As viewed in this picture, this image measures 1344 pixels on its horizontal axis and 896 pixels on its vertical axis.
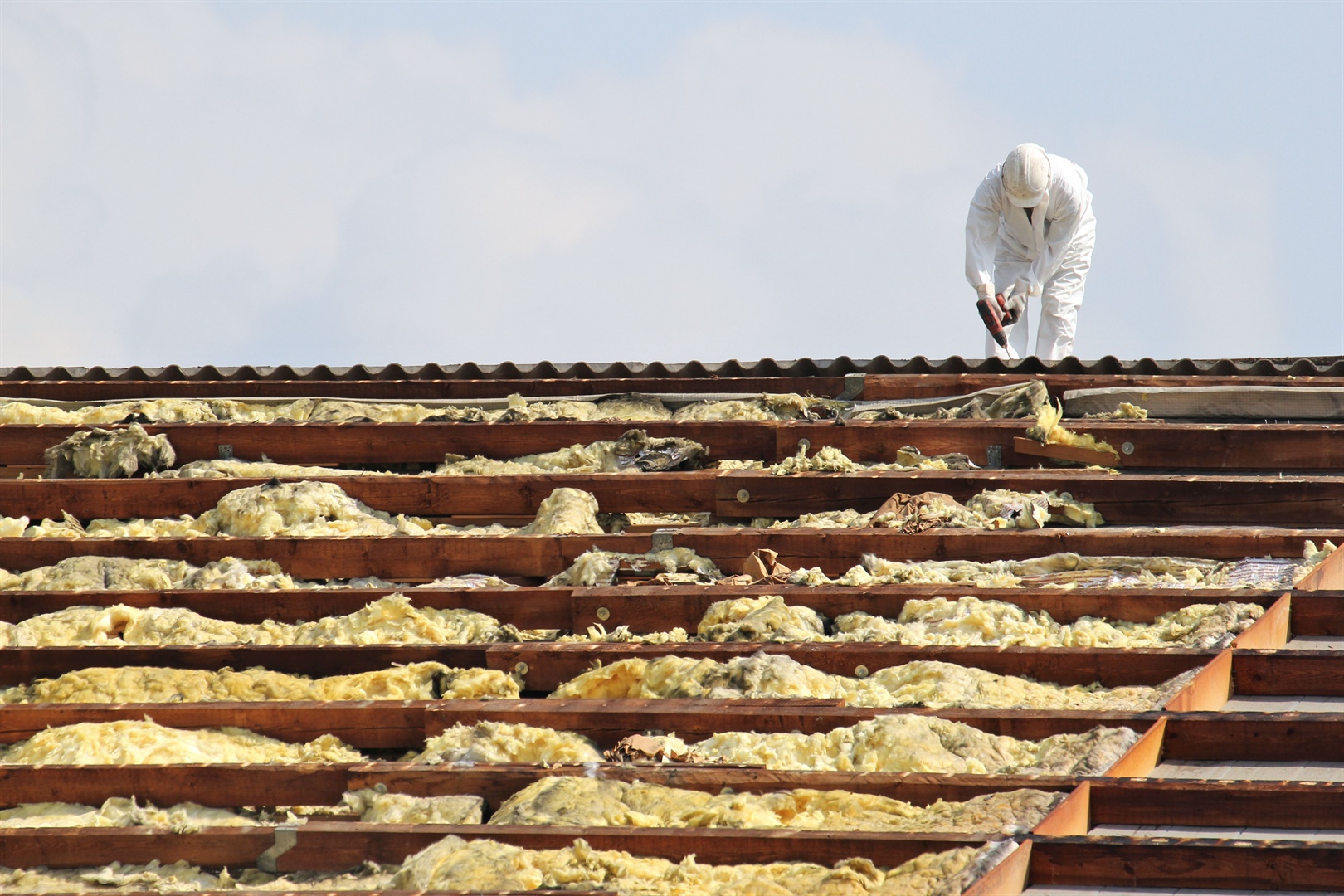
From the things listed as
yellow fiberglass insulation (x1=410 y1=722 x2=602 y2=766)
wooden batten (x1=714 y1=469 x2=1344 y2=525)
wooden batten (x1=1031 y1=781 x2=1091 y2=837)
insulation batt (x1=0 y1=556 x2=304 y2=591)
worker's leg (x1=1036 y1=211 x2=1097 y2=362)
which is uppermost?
worker's leg (x1=1036 y1=211 x2=1097 y2=362)

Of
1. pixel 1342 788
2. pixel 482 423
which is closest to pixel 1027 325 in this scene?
pixel 482 423

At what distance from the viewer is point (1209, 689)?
4672 millimetres

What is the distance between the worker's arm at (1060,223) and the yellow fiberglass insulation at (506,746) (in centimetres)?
817

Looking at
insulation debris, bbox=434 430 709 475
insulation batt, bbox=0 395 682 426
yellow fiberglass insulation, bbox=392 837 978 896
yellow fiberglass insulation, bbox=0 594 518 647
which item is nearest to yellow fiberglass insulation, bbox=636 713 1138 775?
yellow fiberglass insulation, bbox=392 837 978 896

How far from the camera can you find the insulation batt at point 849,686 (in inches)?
186

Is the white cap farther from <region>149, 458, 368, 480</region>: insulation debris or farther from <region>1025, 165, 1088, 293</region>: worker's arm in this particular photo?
<region>149, 458, 368, 480</region>: insulation debris

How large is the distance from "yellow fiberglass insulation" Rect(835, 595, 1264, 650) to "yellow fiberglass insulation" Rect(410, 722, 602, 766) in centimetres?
106

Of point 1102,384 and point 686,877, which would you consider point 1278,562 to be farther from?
point 686,877

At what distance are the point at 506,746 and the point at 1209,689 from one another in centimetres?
214

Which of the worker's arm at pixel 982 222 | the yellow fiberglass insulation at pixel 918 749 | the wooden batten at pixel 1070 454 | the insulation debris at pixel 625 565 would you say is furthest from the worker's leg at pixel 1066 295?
the yellow fiberglass insulation at pixel 918 749

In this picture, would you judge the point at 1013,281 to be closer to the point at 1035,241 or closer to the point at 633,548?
the point at 1035,241

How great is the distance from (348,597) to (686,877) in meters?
2.40

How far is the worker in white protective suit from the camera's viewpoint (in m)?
11.5

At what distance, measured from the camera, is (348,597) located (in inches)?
229
